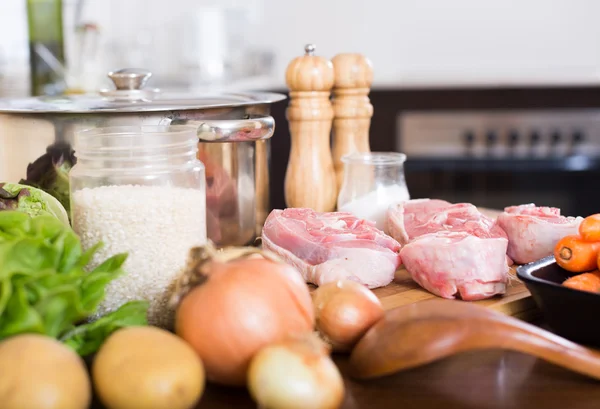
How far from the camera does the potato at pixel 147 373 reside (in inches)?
22.4

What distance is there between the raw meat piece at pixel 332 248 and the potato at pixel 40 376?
427 millimetres

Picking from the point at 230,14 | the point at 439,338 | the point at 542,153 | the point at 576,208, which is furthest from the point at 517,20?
the point at 439,338

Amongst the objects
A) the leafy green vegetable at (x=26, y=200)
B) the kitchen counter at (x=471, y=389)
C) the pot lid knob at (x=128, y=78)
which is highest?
the pot lid knob at (x=128, y=78)

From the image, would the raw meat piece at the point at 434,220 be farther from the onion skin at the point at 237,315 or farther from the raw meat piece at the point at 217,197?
the onion skin at the point at 237,315

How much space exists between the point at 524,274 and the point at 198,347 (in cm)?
37

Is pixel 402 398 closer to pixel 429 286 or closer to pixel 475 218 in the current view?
pixel 429 286

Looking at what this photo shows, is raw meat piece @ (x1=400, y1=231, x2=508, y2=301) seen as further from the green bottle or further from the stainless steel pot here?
the green bottle

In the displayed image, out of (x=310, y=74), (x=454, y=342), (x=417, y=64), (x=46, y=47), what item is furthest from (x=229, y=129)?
(x=417, y=64)

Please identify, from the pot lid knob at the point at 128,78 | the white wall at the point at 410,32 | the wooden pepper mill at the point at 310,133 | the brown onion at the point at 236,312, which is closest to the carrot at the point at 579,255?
the brown onion at the point at 236,312

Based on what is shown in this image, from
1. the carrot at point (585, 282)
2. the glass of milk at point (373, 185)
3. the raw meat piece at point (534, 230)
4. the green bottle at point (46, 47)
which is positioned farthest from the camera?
the green bottle at point (46, 47)

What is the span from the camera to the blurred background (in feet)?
8.54

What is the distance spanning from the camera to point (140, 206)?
78 centimetres

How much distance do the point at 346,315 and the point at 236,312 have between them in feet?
0.48

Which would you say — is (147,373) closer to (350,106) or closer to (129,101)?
(129,101)
